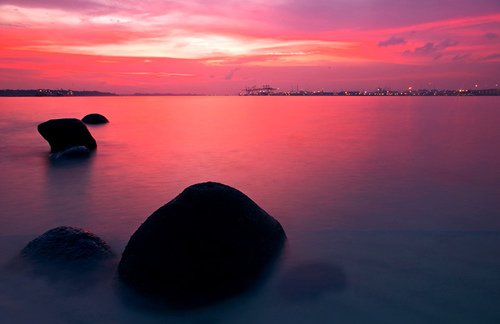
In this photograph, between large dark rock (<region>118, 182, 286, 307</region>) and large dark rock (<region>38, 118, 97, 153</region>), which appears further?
large dark rock (<region>38, 118, 97, 153</region>)

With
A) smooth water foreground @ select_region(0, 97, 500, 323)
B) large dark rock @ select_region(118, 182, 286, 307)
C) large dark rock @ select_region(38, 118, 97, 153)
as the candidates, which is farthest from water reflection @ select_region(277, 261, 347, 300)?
large dark rock @ select_region(38, 118, 97, 153)

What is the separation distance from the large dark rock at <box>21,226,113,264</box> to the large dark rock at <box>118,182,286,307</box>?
0.72 metres

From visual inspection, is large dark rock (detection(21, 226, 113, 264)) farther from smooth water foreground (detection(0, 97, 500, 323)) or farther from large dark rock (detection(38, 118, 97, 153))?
large dark rock (detection(38, 118, 97, 153))

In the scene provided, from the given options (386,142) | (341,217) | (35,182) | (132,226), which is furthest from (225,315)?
(386,142)

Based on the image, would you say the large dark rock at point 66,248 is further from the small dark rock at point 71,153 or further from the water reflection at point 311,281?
the small dark rock at point 71,153

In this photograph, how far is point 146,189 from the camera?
35.2 feet

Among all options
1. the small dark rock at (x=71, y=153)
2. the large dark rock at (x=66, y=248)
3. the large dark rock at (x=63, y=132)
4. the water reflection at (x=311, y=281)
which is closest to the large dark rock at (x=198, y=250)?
the water reflection at (x=311, y=281)

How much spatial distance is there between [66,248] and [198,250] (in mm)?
2303

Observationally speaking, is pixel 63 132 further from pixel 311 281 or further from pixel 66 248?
pixel 311 281

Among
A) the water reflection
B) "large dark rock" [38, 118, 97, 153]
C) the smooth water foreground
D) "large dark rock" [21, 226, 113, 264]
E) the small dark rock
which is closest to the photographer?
the smooth water foreground

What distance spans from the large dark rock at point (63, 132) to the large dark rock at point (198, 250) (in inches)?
470

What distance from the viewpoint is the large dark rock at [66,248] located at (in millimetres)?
5633

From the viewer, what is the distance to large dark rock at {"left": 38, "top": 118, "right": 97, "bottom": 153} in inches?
603

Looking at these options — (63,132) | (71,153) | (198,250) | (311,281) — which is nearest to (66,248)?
(198,250)
